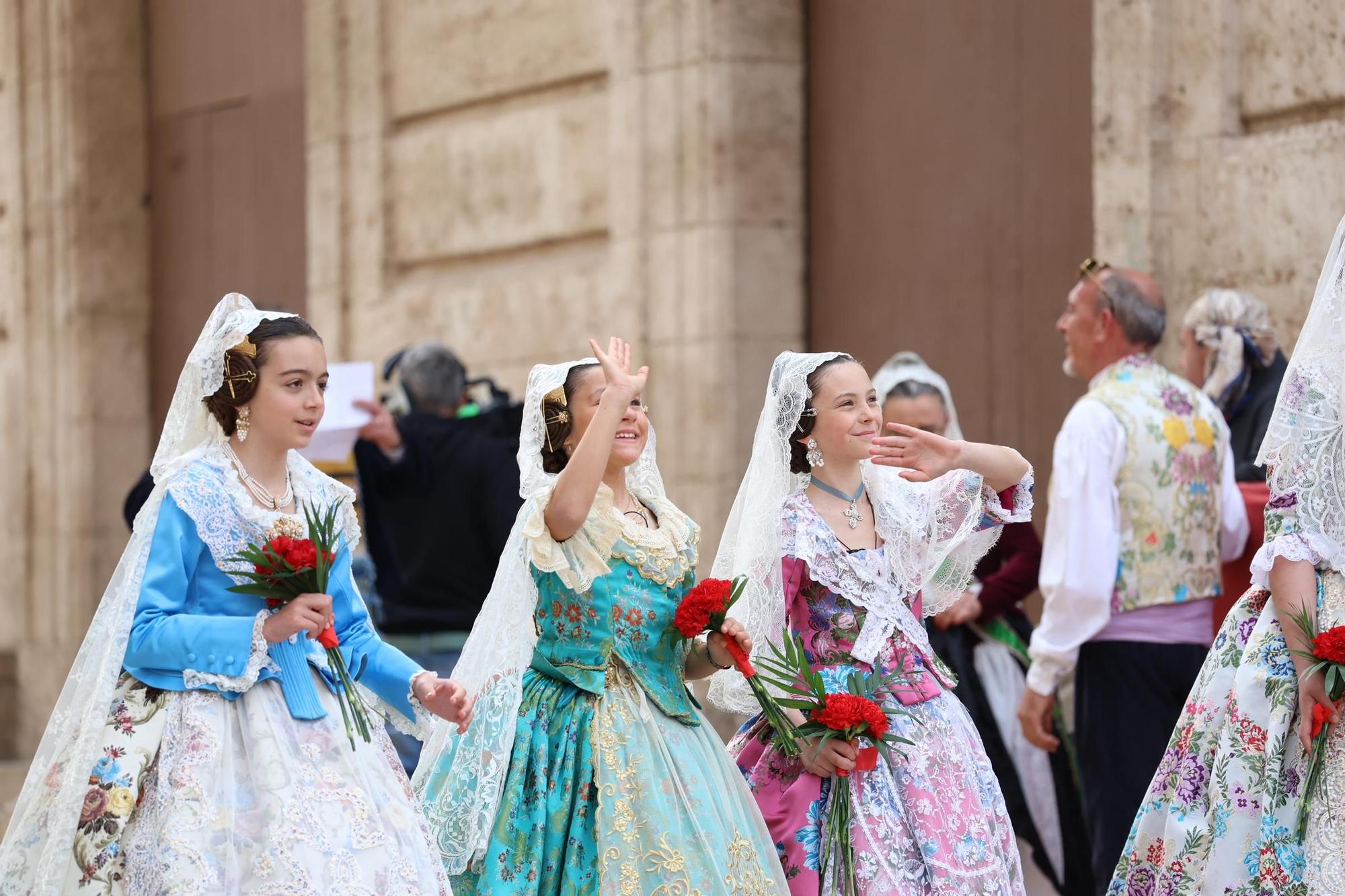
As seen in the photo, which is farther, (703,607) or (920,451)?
(920,451)

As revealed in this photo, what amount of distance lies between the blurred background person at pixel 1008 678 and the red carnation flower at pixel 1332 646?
6.32 feet

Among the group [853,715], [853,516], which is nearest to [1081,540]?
[853,516]

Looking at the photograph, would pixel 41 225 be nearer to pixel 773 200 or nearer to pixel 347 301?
pixel 347 301

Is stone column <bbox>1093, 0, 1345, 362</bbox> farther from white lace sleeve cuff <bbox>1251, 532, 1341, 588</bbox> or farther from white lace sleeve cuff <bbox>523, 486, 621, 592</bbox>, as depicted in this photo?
white lace sleeve cuff <bbox>523, 486, 621, 592</bbox>

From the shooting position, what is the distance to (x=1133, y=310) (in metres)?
6.14

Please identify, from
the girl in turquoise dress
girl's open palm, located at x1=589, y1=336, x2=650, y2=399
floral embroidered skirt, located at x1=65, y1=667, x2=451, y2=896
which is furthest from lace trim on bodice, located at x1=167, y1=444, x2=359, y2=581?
girl's open palm, located at x1=589, y1=336, x2=650, y2=399

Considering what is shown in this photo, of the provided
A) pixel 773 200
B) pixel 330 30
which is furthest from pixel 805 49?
pixel 330 30

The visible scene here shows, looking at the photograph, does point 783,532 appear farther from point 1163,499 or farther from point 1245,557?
point 1245,557

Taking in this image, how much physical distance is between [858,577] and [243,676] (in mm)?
1614

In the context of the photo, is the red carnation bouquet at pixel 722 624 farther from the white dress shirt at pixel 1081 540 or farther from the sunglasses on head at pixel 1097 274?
the sunglasses on head at pixel 1097 274

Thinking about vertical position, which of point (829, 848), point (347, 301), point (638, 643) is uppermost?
point (347, 301)

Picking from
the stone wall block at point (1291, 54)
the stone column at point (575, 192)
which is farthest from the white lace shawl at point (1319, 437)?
the stone column at point (575, 192)

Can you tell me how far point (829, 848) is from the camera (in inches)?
189

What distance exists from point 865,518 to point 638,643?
73 cm
